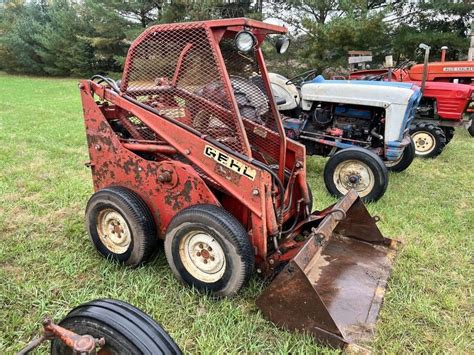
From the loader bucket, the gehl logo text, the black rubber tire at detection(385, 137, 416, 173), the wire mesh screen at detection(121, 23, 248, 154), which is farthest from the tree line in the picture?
the gehl logo text

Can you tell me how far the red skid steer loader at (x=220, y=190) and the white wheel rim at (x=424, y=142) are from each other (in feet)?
13.0

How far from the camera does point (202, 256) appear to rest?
2.51 m

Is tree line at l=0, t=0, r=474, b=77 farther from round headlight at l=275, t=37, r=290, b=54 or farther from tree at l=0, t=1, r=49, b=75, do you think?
round headlight at l=275, t=37, r=290, b=54

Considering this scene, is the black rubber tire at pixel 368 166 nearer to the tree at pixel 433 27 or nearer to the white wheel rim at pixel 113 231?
the white wheel rim at pixel 113 231

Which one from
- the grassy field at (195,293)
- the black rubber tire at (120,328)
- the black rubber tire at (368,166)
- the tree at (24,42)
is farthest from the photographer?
A: the tree at (24,42)

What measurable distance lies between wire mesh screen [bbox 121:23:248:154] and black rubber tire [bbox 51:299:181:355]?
124 cm

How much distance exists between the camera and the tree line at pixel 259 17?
12.5 meters

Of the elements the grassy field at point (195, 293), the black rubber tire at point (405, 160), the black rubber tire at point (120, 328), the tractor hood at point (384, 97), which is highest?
the tractor hood at point (384, 97)

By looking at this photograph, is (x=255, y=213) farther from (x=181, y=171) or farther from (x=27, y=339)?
(x=27, y=339)

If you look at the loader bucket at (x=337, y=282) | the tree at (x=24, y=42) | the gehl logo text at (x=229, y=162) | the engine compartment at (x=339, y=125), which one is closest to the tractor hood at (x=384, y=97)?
the engine compartment at (x=339, y=125)

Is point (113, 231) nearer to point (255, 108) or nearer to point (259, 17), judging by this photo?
point (255, 108)

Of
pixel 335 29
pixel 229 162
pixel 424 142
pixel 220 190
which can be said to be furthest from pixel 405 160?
pixel 335 29

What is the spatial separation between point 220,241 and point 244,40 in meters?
1.21

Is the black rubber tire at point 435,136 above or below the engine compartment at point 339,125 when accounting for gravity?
below
